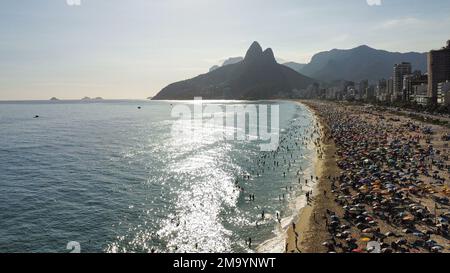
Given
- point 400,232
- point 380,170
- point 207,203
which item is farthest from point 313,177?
point 400,232

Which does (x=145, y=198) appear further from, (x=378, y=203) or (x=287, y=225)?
(x=378, y=203)

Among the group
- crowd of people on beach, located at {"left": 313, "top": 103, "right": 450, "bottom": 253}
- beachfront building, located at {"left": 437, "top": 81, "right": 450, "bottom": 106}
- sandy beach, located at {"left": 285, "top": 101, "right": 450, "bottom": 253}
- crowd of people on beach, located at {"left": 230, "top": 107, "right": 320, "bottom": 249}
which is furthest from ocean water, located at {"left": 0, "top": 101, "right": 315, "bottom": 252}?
beachfront building, located at {"left": 437, "top": 81, "right": 450, "bottom": 106}

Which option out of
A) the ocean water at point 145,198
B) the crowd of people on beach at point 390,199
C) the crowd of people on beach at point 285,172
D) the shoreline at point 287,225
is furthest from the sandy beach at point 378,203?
the ocean water at point 145,198

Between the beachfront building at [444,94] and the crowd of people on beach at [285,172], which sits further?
the beachfront building at [444,94]

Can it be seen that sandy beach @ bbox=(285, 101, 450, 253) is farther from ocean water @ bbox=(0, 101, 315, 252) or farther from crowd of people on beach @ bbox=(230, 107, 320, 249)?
ocean water @ bbox=(0, 101, 315, 252)

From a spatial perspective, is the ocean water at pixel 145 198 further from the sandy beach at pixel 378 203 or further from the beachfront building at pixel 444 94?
the beachfront building at pixel 444 94

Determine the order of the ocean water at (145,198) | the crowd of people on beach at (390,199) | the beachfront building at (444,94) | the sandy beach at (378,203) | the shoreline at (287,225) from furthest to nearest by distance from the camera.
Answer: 1. the beachfront building at (444,94)
2. the ocean water at (145,198)
3. the shoreline at (287,225)
4. the sandy beach at (378,203)
5. the crowd of people on beach at (390,199)

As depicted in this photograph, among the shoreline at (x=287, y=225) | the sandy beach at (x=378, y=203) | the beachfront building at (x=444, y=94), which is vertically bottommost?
the shoreline at (x=287, y=225)

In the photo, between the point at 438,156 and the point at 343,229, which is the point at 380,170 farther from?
the point at 343,229
